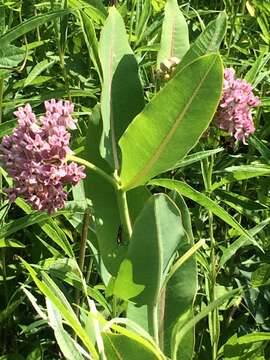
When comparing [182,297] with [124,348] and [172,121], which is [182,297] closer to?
[124,348]

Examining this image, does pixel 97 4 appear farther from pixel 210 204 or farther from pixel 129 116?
pixel 129 116

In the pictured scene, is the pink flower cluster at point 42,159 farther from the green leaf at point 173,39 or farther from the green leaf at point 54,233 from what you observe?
the green leaf at point 54,233

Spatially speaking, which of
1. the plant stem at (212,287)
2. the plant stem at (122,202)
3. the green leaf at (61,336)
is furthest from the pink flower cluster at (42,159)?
the plant stem at (212,287)

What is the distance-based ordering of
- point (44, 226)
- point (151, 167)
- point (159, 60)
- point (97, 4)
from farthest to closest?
point (97, 4), point (44, 226), point (159, 60), point (151, 167)

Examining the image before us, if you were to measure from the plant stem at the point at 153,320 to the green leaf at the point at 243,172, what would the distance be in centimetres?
64

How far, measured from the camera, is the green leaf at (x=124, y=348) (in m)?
0.91

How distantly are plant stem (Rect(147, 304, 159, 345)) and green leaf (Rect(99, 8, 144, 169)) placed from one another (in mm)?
184

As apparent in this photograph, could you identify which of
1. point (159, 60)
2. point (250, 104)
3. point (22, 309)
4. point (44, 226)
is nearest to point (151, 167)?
point (159, 60)

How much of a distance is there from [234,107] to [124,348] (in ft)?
1.23

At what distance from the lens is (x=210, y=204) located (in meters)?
1.29

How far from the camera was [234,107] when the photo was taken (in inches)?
42.5

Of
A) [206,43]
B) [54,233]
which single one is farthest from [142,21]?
[206,43]

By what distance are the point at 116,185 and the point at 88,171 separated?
0.10 m

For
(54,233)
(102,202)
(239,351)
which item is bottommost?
(239,351)
